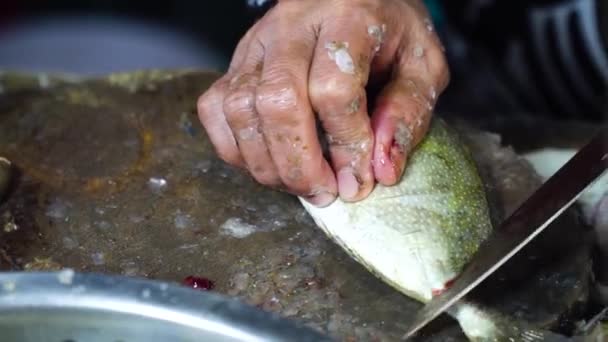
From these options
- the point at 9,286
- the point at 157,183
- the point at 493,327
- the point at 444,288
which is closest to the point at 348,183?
the point at 444,288

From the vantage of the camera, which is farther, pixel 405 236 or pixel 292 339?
pixel 405 236

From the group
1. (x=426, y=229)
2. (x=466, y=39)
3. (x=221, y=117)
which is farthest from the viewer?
(x=466, y=39)

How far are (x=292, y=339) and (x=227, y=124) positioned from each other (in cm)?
61

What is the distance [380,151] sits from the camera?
159 centimetres

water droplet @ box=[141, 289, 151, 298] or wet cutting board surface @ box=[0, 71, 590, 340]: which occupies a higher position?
water droplet @ box=[141, 289, 151, 298]

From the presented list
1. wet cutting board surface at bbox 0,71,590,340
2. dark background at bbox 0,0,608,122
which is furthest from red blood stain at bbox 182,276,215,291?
dark background at bbox 0,0,608,122

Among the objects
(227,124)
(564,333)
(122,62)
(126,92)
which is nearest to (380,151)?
(227,124)

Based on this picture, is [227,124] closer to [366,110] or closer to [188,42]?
[366,110]

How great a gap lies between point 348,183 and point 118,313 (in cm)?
54

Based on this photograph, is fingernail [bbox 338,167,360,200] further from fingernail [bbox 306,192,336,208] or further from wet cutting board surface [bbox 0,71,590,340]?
wet cutting board surface [bbox 0,71,590,340]

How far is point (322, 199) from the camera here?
1.62 meters

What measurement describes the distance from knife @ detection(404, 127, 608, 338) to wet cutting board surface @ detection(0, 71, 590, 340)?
0.08 m

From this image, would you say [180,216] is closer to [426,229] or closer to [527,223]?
[426,229]

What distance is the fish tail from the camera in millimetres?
1420
